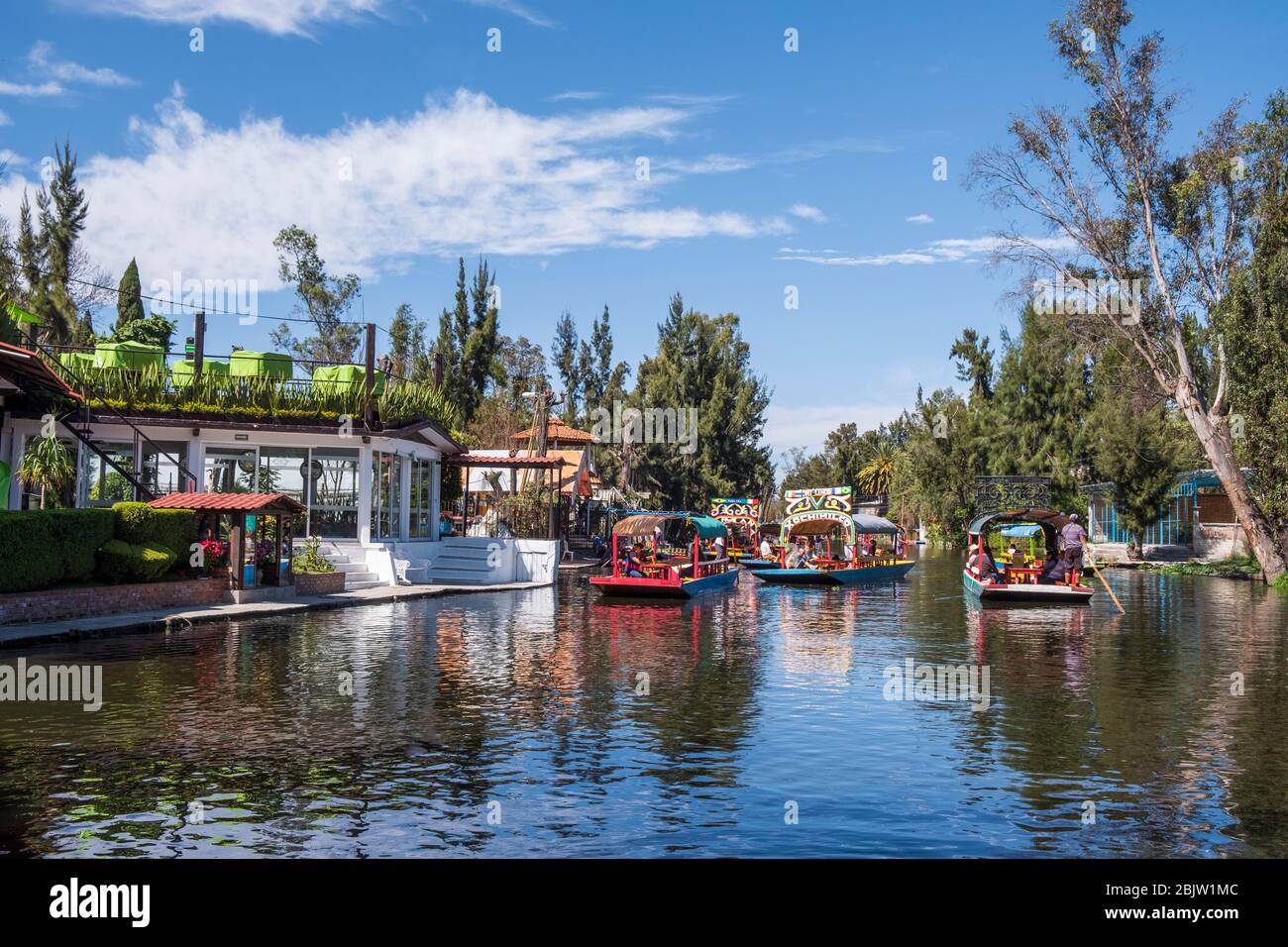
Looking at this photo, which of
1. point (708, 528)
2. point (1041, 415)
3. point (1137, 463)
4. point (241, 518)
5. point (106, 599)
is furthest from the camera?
point (1041, 415)

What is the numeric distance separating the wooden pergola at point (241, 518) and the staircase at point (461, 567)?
8145mm

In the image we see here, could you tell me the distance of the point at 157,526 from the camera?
23781 millimetres

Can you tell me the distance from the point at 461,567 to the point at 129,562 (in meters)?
14.9

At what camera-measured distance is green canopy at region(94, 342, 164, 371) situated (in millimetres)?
33625

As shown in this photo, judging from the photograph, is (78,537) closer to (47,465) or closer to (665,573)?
(47,465)

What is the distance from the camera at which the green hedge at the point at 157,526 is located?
76.1ft

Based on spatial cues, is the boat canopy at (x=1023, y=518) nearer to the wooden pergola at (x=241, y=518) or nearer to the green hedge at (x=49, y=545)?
the wooden pergola at (x=241, y=518)

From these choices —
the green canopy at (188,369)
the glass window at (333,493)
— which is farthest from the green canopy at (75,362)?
the glass window at (333,493)

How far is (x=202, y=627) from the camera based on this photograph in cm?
2120

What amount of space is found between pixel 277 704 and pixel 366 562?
1973 centimetres

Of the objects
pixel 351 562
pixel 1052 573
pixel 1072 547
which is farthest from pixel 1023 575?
pixel 351 562

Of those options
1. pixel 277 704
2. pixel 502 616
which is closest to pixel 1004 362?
pixel 502 616

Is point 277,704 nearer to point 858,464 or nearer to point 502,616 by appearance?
point 502,616

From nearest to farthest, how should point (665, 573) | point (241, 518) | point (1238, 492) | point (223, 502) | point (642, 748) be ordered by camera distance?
point (642, 748) → point (241, 518) → point (223, 502) → point (665, 573) → point (1238, 492)
